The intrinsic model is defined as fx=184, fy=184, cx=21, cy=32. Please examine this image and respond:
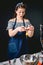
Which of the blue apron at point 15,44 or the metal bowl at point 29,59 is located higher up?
the blue apron at point 15,44

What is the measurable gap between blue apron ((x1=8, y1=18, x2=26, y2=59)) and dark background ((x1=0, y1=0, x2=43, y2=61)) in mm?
47

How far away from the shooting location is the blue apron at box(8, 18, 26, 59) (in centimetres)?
160

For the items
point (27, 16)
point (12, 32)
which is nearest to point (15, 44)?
point (12, 32)

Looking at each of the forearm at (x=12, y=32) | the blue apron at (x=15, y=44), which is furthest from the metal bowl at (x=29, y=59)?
the forearm at (x=12, y=32)

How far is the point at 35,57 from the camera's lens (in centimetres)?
163

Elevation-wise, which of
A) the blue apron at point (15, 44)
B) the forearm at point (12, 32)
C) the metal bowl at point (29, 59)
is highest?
the forearm at point (12, 32)

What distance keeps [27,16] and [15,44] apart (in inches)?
10.6

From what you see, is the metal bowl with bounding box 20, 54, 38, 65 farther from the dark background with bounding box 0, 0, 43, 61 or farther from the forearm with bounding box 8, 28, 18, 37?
the forearm with bounding box 8, 28, 18, 37

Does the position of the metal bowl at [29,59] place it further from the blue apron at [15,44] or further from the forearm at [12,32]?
the forearm at [12,32]

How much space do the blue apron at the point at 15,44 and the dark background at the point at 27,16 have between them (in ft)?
0.15

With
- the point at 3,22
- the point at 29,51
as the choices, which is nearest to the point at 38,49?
the point at 29,51

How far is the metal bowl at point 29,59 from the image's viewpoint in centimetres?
152

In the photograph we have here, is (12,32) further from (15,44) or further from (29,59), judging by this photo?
(29,59)

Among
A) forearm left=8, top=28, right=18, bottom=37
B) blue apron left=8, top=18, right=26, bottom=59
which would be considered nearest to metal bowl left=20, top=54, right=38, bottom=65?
blue apron left=8, top=18, right=26, bottom=59
